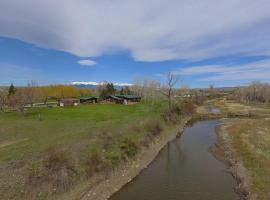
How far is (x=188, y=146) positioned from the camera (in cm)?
3153

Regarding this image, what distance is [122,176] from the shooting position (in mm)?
19750

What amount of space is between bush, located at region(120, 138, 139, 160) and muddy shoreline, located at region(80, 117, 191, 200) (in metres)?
0.64

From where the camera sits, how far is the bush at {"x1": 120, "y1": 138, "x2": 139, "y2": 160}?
23.3 meters

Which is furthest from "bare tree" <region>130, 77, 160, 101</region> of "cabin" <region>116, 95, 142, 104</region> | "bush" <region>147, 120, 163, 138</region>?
"bush" <region>147, 120, 163, 138</region>

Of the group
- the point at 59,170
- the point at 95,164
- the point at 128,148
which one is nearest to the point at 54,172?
the point at 59,170

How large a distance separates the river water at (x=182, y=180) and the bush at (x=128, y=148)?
2.42 m

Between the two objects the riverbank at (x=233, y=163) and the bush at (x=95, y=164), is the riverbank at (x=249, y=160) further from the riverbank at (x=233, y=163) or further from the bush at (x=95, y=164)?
the bush at (x=95, y=164)

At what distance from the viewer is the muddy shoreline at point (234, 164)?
1684cm

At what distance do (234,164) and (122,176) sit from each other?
1204 centimetres

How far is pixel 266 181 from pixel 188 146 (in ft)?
46.5

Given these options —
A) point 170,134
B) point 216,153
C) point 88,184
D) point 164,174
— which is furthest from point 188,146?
point 88,184

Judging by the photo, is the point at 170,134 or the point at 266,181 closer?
the point at 266,181

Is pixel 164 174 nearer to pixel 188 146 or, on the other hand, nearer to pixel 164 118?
pixel 188 146

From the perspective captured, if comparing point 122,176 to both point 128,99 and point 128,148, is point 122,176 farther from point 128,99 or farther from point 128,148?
point 128,99
